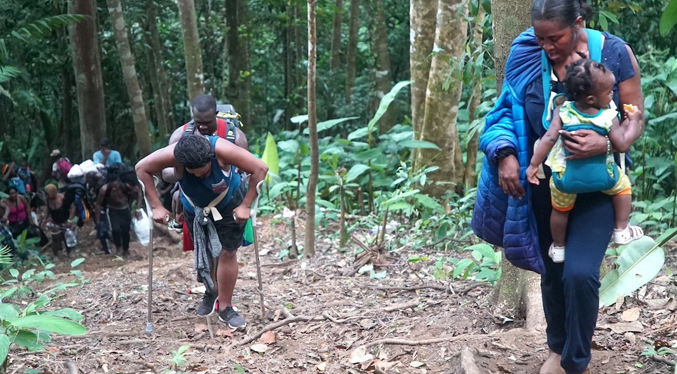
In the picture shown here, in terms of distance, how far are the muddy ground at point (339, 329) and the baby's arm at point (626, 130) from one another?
4.53 feet

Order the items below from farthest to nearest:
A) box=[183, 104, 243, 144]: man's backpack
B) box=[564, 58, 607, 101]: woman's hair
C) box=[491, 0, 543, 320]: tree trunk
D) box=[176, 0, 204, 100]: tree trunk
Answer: box=[176, 0, 204, 100]: tree trunk → box=[183, 104, 243, 144]: man's backpack → box=[491, 0, 543, 320]: tree trunk → box=[564, 58, 607, 101]: woman's hair

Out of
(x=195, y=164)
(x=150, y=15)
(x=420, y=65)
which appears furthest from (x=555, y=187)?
(x=150, y=15)

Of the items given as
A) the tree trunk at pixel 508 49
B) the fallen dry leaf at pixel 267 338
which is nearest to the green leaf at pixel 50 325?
the fallen dry leaf at pixel 267 338

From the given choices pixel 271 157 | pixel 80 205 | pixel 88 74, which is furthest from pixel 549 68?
pixel 88 74

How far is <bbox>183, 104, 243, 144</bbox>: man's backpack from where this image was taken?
570 cm

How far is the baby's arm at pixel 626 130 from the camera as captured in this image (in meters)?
3.14

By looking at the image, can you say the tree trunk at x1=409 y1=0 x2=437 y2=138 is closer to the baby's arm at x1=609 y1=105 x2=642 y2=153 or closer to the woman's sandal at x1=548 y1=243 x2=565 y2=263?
the woman's sandal at x1=548 y1=243 x2=565 y2=263

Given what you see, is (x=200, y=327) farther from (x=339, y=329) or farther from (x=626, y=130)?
(x=626, y=130)

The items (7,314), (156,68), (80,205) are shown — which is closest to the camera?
(7,314)

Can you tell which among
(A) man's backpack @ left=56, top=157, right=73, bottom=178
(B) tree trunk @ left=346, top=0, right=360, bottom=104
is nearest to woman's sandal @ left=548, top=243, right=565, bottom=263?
(A) man's backpack @ left=56, top=157, right=73, bottom=178

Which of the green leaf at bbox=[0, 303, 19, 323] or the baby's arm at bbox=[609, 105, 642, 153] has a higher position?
the baby's arm at bbox=[609, 105, 642, 153]

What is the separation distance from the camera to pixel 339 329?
553 cm

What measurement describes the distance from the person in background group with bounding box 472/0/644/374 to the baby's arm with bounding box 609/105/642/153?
4cm

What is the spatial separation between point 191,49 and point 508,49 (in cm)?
709
